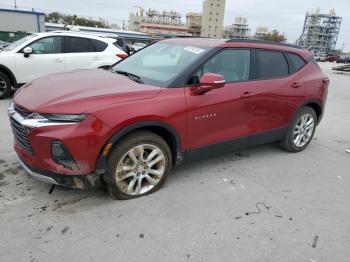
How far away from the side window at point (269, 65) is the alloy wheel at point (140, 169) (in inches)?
70.7

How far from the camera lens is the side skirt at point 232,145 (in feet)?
12.4

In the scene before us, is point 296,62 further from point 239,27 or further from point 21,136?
point 239,27

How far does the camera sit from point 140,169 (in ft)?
11.0

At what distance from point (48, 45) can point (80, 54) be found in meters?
0.78

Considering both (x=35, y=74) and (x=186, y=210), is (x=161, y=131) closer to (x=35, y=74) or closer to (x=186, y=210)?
(x=186, y=210)

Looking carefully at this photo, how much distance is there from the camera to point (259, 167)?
4520mm

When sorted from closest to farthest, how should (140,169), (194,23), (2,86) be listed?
(140,169) → (2,86) → (194,23)

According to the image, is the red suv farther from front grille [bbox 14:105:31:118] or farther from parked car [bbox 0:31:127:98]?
parked car [bbox 0:31:127:98]

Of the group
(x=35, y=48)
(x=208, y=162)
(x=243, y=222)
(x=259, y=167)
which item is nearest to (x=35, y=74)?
(x=35, y=48)

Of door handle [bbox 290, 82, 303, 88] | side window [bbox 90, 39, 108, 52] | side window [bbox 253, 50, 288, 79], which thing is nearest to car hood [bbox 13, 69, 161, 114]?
side window [bbox 253, 50, 288, 79]

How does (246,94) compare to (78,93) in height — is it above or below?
below

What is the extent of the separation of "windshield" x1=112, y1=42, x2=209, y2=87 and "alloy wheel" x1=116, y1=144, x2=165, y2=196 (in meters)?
0.75

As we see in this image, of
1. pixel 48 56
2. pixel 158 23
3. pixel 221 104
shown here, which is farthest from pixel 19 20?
pixel 158 23

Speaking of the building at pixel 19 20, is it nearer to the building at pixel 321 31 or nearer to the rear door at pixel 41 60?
the rear door at pixel 41 60
